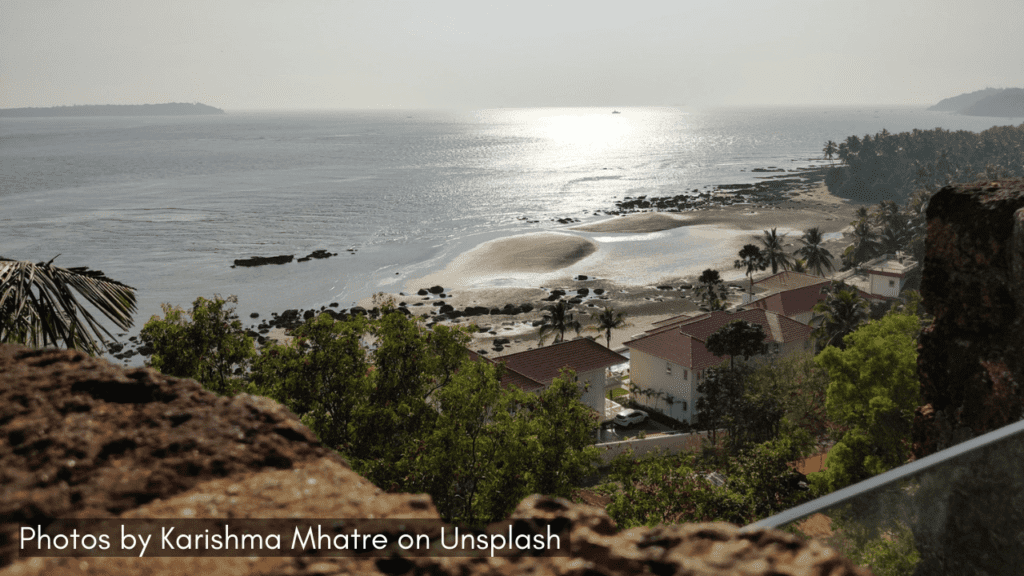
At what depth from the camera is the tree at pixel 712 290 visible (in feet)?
205

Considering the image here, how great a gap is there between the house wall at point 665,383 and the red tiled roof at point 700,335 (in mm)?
571

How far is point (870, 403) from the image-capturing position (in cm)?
2466

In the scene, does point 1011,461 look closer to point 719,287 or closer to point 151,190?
point 719,287

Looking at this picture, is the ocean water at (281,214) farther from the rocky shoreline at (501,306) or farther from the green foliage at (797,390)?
the green foliage at (797,390)

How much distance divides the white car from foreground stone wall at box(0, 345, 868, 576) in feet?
139

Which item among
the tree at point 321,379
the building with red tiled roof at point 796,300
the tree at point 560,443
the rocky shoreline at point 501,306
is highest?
the tree at point 321,379

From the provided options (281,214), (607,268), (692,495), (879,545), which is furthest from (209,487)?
(281,214)

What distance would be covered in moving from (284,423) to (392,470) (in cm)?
1483

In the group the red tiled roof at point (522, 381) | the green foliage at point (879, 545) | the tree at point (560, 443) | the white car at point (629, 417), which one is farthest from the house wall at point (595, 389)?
the green foliage at point (879, 545)

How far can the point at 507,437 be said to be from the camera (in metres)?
18.0

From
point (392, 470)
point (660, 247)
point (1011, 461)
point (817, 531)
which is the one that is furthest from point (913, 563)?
point (660, 247)

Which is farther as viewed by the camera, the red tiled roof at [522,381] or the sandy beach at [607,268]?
the sandy beach at [607,268]

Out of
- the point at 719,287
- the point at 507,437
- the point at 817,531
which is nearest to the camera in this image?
the point at 817,531

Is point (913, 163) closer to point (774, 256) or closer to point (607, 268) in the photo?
point (774, 256)
